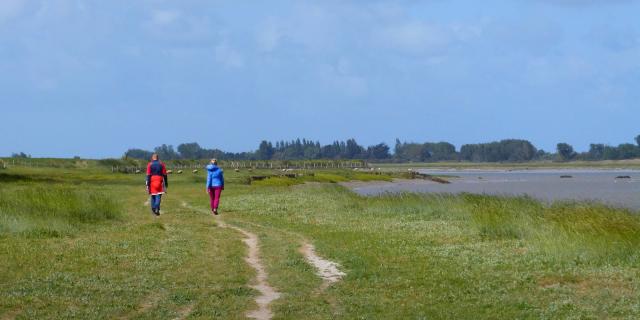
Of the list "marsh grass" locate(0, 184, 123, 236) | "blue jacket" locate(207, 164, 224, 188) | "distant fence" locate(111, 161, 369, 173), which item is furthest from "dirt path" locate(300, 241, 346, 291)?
"distant fence" locate(111, 161, 369, 173)

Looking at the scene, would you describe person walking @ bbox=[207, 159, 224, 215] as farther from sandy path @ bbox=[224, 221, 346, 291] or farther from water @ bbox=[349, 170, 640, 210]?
water @ bbox=[349, 170, 640, 210]

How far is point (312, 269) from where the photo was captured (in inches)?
603

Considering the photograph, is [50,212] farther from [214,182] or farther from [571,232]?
[571,232]

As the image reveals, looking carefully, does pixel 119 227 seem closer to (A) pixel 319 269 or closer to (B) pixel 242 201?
(A) pixel 319 269

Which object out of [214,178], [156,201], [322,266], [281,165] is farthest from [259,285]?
[281,165]

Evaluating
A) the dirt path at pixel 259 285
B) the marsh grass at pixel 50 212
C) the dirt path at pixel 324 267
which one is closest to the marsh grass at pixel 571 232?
the dirt path at pixel 324 267

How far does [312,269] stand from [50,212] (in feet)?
39.2

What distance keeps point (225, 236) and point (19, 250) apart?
18.3 feet

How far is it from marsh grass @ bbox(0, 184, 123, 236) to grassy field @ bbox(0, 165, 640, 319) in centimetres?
6

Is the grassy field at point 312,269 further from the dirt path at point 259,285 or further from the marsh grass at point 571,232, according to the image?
the dirt path at point 259,285

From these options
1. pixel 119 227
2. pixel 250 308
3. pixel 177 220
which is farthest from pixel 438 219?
pixel 250 308

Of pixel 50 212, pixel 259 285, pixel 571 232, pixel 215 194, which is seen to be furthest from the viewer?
pixel 215 194

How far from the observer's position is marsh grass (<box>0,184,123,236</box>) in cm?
2119

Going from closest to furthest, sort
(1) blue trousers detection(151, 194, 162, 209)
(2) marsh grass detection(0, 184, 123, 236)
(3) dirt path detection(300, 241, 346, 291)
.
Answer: (3) dirt path detection(300, 241, 346, 291)
(2) marsh grass detection(0, 184, 123, 236)
(1) blue trousers detection(151, 194, 162, 209)
